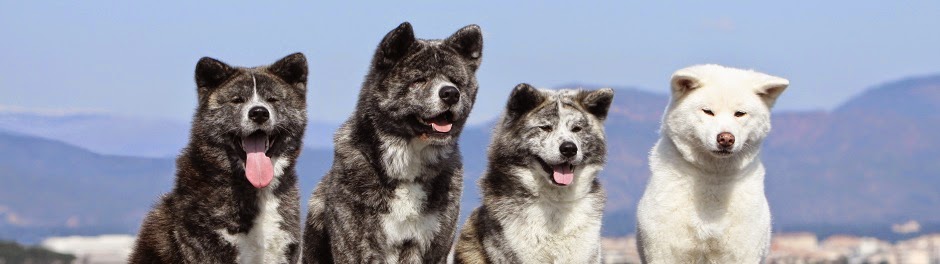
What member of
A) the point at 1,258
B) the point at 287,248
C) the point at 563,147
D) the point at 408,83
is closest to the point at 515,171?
the point at 563,147

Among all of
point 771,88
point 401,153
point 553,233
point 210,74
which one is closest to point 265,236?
point 401,153

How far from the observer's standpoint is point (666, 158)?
1330cm

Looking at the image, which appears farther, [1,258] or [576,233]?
[1,258]

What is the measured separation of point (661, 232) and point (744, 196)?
0.84 metres

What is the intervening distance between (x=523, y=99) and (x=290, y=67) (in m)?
2.17

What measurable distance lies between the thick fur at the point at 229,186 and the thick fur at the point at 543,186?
1.93 meters

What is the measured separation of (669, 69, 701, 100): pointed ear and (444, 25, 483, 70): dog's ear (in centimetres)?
181

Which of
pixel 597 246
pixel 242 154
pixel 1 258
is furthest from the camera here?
pixel 1 258

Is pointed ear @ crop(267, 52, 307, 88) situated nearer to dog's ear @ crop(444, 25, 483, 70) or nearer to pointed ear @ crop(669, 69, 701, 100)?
dog's ear @ crop(444, 25, 483, 70)

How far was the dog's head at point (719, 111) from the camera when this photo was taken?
12.8 meters

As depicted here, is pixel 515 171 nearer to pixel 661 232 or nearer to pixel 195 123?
pixel 661 232

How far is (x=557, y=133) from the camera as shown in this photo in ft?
42.9

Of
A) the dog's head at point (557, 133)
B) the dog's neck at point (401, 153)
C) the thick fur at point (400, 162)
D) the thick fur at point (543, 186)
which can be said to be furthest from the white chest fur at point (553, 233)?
the dog's neck at point (401, 153)

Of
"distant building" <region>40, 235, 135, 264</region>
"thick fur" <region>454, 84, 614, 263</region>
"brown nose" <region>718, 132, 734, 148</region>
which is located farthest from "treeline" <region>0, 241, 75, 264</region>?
"brown nose" <region>718, 132, 734, 148</region>
